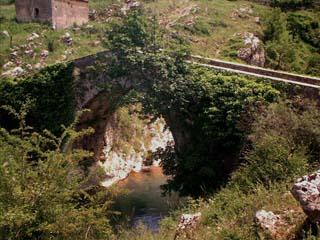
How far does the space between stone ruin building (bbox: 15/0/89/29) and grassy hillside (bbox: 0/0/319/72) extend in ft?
2.45

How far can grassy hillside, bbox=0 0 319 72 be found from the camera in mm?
25312

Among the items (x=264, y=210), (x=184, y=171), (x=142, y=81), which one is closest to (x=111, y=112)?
(x=142, y=81)

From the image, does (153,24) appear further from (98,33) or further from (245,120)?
(98,33)

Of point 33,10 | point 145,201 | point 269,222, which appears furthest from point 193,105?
point 33,10

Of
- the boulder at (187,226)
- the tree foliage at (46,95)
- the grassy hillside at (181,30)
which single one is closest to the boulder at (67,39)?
the grassy hillside at (181,30)

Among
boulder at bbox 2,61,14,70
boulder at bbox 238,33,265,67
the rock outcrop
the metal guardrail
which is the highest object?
the metal guardrail

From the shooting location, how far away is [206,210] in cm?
912

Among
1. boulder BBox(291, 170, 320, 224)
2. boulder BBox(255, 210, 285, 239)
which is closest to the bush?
boulder BBox(255, 210, 285, 239)

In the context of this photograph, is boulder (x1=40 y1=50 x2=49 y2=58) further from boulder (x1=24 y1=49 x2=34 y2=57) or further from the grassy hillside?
boulder (x1=24 y1=49 x2=34 y2=57)

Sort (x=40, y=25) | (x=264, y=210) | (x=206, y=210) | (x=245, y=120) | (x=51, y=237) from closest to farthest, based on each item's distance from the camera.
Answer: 1. (x=264, y=210)
2. (x=51, y=237)
3. (x=206, y=210)
4. (x=245, y=120)
5. (x=40, y=25)

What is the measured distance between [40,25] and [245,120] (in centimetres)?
2053

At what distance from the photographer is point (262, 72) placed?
13.1 meters

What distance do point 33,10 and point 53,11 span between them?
1.62 meters

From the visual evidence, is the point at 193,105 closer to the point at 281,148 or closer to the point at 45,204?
the point at 281,148
